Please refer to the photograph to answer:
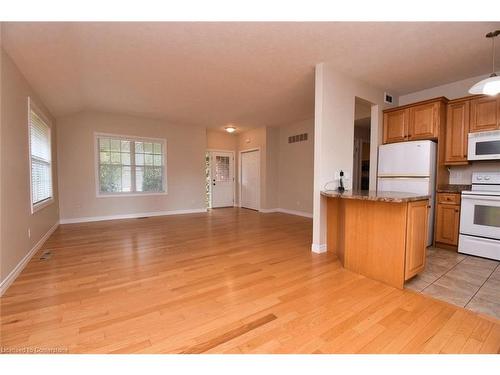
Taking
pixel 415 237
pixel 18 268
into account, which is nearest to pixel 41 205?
pixel 18 268

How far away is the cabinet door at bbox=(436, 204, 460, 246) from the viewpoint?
3270mm

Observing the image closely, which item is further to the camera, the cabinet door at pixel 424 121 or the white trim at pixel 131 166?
the white trim at pixel 131 166

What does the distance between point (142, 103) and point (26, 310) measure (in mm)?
3926

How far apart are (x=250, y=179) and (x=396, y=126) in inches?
176

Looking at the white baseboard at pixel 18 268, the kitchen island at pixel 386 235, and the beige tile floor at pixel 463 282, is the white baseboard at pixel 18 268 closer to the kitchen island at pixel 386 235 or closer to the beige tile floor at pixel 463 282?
the kitchen island at pixel 386 235

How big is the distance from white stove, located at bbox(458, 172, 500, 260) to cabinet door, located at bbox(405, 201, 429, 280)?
4.38 feet

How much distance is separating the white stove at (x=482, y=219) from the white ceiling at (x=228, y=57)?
1.67m

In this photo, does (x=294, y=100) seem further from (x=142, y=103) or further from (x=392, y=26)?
(x=142, y=103)

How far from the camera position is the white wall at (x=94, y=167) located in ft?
16.5

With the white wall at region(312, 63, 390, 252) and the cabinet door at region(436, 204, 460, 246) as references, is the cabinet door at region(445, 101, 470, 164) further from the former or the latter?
the white wall at region(312, 63, 390, 252)

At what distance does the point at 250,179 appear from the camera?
24.5 ft

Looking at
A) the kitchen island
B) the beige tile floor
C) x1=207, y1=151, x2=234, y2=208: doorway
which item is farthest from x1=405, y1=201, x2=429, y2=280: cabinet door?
x1=207, y1=151, x2=234, y2=208: doorway

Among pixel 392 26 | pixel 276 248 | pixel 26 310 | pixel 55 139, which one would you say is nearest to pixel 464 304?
pixel 276 248

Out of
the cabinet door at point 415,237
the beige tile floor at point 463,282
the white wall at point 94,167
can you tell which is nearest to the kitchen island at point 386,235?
the cabinet door at point 415,237
